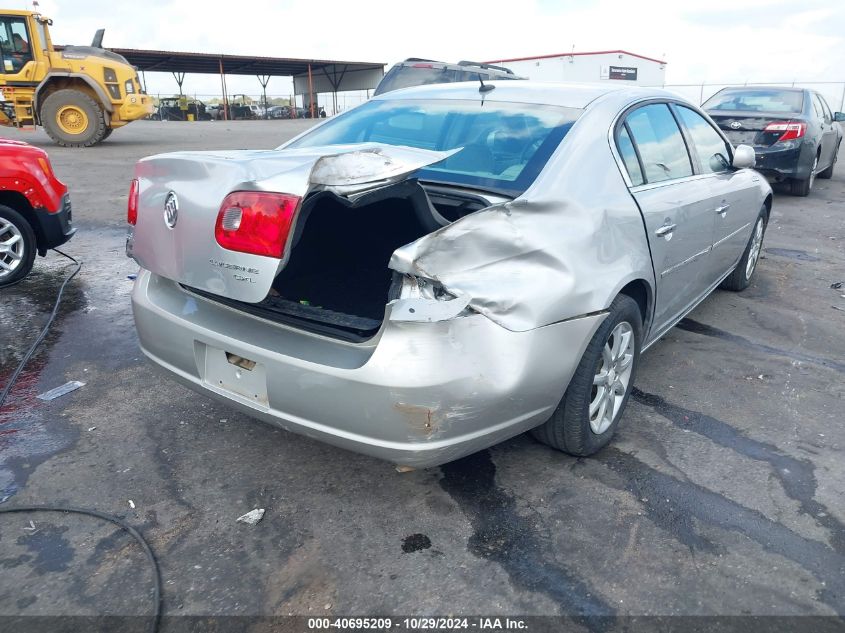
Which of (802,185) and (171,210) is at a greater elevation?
(171,210)

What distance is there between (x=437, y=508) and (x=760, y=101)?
31.6 feet

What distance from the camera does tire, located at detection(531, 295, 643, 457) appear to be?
268cm

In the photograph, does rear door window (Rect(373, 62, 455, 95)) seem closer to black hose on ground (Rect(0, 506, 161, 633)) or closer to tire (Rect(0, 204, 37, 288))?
tire (Rect(0, 204, 37, 288))

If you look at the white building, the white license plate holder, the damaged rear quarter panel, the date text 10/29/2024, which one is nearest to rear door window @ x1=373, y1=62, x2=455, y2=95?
the damaged rear quarter panel

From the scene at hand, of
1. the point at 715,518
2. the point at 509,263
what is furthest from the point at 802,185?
the point at 509,263

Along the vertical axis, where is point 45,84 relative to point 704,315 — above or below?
above

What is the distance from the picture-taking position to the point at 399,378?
215 centimetres

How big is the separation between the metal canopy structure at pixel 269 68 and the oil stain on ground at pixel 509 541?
33.1 m

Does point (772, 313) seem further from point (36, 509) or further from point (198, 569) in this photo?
point (36, 509)

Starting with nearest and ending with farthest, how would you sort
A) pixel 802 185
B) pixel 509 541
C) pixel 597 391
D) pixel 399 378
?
pixel 399 378
pixel 509 541
pixel 597 391
pixel 802 185

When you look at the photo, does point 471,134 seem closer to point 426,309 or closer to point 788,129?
point 426,309

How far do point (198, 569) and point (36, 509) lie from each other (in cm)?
81

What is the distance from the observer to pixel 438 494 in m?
2.72

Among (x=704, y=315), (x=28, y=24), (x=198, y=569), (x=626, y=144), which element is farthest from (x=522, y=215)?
(x=28, y=24)
